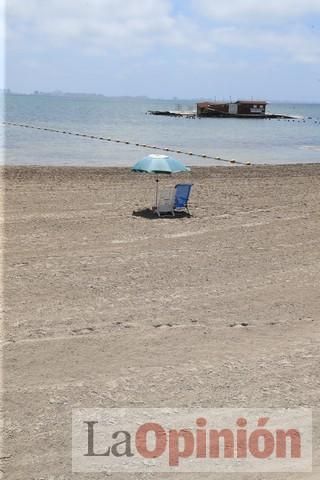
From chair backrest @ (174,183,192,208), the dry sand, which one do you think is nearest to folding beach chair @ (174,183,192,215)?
chair backrest @ (174,183,192,208)

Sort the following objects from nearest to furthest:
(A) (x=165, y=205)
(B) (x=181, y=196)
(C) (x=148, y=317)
→ (C) (x=148, y=317) → (A) (x=165, y=205) → (B) (x=181, y=196)

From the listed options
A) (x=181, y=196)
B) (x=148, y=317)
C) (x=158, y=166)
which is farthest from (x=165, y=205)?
(x=148, y=317)

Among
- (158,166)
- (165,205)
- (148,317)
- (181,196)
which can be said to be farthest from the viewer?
(181,196)

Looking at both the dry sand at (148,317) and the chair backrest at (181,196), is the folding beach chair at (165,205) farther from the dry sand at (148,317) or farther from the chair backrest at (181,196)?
the dry sand at (148,317)

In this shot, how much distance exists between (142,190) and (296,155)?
74.2 feet

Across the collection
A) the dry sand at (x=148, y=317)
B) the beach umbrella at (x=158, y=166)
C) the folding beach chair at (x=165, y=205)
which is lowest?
the dry sand at (x=148, y=317)

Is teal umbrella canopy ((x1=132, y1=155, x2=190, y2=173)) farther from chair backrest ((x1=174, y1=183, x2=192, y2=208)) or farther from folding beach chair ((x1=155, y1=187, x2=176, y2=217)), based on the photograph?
folding beach chair ((x1=155, y1=187, x2=176, y2=217))

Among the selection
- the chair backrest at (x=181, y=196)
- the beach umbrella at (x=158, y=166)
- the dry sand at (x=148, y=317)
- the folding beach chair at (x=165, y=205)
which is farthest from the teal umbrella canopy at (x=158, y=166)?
the dry sand at (x=148, y=317)

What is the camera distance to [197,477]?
3.92m

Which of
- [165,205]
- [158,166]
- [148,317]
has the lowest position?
[148,317]

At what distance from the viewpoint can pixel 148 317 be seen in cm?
659

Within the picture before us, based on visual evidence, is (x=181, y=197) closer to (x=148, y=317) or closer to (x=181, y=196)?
(x=181, y=196)

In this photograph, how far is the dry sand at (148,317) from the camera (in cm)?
479

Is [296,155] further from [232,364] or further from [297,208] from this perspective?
[232,364]
